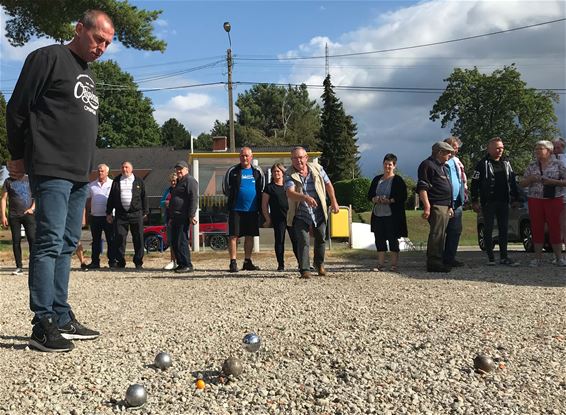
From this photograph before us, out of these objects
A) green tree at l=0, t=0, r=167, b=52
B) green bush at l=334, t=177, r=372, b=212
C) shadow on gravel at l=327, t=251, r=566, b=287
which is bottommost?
shadow on gravel at l=327, t=251, r=566, b=287

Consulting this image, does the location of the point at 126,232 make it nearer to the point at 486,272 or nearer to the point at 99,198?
the point at 99,198

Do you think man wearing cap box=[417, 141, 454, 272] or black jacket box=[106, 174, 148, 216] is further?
black jacket box=[106, 174, 148, 216]

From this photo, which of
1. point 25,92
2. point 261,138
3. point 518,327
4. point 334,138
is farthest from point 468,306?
point 261,138

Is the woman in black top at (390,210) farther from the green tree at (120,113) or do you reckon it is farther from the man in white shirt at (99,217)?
the green tree at (120,113)

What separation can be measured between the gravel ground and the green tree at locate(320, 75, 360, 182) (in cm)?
5495

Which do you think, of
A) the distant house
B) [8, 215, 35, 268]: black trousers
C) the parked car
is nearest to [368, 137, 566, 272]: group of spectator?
the parked car

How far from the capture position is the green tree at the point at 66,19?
1828 cm

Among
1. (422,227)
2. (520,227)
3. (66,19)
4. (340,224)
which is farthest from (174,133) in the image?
(520,227)

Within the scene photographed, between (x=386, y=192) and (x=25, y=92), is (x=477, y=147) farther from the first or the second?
(x=25, y=92)

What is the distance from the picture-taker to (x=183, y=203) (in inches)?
364

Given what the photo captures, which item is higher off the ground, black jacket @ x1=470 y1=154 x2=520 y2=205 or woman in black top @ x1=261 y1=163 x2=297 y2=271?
black jacket @ x1=470 y1=154 x2=520 y2=205

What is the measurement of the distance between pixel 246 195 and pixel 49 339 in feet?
17.5

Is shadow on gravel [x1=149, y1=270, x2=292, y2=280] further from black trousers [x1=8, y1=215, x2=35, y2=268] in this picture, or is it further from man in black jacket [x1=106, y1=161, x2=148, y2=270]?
black trousers [x1=8, y1=215, x2=35, y2=268]

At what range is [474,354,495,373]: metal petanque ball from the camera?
3283mm
